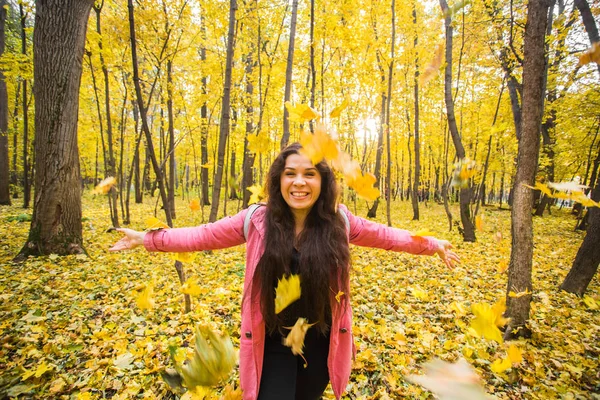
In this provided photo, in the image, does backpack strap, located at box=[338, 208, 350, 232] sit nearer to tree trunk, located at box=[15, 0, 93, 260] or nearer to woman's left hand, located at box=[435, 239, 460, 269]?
woman's left hand, located at box=[435, 239, 460, 269]

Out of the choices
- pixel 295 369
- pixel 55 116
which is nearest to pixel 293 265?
pixel 295 369

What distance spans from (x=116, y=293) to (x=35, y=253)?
212 cm

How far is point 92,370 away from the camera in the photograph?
2.23 metres

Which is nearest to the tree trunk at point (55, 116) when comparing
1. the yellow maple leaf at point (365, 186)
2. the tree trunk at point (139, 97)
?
the tree trunk at point (139, 97)

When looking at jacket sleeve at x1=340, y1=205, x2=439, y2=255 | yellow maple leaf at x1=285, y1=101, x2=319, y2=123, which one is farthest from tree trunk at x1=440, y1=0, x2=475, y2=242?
yellow maple leaf at x1=285, y1=101, x2=319, y2=123

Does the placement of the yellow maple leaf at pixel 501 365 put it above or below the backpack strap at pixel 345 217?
below

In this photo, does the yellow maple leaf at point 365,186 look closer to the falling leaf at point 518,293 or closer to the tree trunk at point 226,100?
the falling leaf at point 518,293

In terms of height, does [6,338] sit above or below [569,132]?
below

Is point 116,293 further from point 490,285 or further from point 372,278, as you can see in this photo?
point 490,285

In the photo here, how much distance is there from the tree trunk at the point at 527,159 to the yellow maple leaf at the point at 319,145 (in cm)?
222

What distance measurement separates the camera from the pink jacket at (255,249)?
4.83 ft

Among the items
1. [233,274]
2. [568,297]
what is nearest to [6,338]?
[233,274]

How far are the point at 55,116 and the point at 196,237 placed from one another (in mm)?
4534

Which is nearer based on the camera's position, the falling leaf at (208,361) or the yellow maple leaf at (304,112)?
the falling leaf at (208,361)
